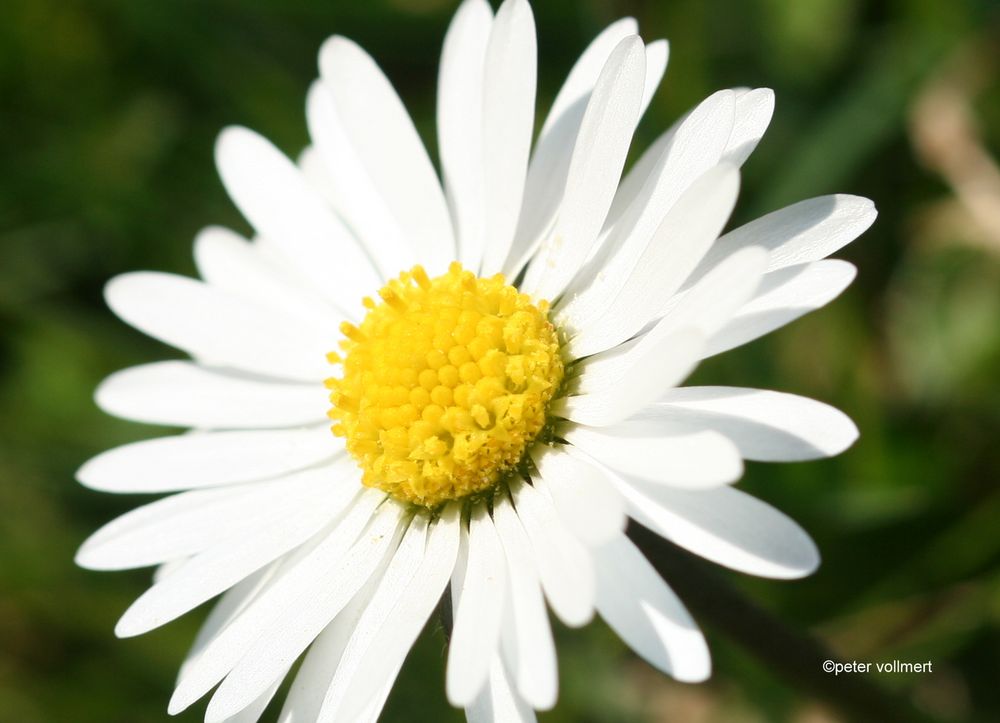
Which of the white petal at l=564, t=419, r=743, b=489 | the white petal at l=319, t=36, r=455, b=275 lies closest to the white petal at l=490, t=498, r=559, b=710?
the white petal at l=564, t=419, r=743, b=489

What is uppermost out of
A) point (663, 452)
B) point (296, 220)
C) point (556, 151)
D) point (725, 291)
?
point (296, 220)

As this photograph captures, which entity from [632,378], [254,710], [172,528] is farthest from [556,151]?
[254,710]

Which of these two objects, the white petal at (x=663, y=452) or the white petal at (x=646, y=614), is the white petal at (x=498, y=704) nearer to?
the white petal at (x=646, y=614)

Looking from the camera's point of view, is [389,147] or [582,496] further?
[389,147]

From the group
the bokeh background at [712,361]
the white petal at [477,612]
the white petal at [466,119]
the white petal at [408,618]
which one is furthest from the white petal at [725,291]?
the bokeh background at [712,361]

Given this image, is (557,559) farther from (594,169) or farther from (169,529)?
(169,529)

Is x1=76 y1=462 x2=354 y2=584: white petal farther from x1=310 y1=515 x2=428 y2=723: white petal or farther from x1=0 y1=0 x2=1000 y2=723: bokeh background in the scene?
x1=0 y1=0 x2=1000 y2=723: bokeh background

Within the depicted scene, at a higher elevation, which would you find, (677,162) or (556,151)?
(556,151)
